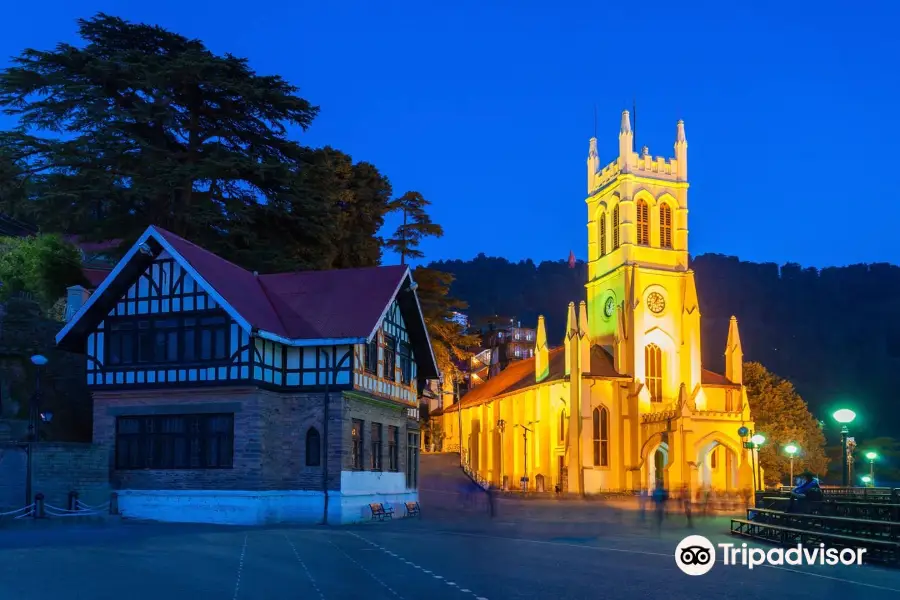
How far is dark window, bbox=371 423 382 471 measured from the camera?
33281mm

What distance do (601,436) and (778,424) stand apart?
59.2 feet

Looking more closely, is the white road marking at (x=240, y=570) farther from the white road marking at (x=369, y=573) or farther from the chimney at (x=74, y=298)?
the chimney at (x=74, y=298)

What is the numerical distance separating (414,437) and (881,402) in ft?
402

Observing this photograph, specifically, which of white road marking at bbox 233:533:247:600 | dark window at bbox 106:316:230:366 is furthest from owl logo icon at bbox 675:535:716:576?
dark window at bbox 106:316:230:366

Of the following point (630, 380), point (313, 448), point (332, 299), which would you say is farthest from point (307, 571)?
point (630, 380)

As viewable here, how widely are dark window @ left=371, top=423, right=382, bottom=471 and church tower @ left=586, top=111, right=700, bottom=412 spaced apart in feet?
122

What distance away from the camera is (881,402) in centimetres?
14388

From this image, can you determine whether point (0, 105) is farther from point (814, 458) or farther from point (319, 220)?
point (814, 458)

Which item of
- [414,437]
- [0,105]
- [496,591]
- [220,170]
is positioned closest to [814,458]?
[414,437]

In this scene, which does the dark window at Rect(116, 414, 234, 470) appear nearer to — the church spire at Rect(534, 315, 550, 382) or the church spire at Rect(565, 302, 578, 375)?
the church spire at Rect(565, 302, 578, 375)

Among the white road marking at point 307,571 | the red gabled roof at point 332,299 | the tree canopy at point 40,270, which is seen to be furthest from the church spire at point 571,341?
the white road marking at point 307,571

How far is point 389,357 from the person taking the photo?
34.7 m

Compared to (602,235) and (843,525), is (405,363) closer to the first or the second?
(843,525)

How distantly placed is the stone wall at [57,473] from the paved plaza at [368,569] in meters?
2.85
